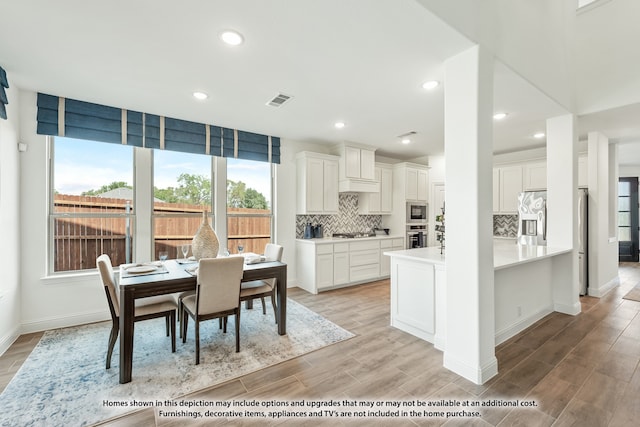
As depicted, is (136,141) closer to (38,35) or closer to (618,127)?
(38,35)

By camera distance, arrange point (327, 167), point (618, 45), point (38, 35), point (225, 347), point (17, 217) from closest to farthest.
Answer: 1. point (38, 35)
2. point (225, 347)
3. point (17, 217)
4. point (618, 45)
5. point (327, 167)

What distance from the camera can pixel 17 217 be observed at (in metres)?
2.99

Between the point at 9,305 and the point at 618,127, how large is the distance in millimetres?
7949

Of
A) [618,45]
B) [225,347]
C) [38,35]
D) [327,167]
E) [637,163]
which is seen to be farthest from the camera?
[637,163]

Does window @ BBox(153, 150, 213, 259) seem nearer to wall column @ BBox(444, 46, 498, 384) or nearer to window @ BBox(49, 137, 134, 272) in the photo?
window @ BBox(49, 137, 134, 272)

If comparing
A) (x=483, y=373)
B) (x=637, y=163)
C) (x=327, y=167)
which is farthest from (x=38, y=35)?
(x=637, y=163)

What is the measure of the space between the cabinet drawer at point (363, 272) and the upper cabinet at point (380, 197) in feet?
3.78

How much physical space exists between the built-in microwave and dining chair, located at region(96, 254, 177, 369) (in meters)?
4.76

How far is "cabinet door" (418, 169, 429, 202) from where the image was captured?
20.3 ft

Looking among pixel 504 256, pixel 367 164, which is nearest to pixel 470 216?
pixel 504 256

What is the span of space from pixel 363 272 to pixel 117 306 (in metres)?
3.78

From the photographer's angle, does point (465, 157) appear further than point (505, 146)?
No

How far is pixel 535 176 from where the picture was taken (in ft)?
16.6

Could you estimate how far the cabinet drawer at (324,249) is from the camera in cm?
465
